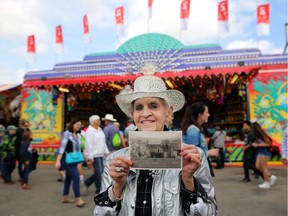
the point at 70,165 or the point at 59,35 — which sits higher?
the point at 59,35

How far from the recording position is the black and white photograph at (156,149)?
145 centimetres

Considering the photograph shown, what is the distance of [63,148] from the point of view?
17.7 feet

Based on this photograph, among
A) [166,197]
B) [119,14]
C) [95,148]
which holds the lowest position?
[95,148]

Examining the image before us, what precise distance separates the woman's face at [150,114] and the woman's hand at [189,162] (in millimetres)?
312

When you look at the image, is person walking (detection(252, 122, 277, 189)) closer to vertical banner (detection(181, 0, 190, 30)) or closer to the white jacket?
the white jacket

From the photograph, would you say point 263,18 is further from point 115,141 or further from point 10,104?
point 10,104

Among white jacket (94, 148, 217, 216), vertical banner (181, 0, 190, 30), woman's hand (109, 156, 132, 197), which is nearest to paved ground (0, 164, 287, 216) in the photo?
white jacket (94, 148, 217, 216)

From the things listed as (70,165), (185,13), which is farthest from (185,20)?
(70,165)

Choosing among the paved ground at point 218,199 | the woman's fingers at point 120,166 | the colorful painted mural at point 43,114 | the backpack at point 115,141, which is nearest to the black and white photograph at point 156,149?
the woman's fingers at point 120,166

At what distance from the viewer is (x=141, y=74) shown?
461 inches

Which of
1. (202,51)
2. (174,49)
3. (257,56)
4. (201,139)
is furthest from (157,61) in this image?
(201,139)

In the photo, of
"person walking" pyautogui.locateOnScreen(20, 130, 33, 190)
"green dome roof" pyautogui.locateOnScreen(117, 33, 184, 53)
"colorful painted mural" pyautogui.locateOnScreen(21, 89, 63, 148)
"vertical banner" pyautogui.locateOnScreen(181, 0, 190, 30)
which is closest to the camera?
"person walking" pyautogui.locateOnScreen(20, 130, 33, 190)

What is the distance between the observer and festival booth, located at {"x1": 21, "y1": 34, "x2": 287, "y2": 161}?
11469mm

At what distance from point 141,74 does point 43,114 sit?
5.59 meters
